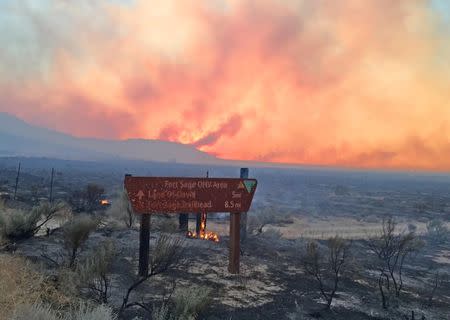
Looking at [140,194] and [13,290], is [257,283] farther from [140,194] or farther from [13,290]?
[13,290]

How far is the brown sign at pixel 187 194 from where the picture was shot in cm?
1105

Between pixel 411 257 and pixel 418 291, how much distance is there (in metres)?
7.32

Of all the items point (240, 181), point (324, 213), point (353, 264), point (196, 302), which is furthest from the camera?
point (324, 213)

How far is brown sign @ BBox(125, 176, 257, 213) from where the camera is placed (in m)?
11.0

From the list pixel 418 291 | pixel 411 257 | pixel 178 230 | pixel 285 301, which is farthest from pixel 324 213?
pixel 285 301

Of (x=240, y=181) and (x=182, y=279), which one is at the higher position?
(x=240, y=181)

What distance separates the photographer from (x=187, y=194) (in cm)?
1165

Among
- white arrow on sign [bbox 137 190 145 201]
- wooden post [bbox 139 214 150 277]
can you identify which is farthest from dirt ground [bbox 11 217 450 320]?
white arrow on sign [bbox 137 190 145 201]

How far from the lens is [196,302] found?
8414 millimetres

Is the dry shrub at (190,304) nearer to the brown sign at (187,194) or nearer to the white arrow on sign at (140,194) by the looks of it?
the brown sign at (187,194)

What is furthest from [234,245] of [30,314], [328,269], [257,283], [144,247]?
[30,314]

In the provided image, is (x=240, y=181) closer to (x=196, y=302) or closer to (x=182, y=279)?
(x=182, y=279)

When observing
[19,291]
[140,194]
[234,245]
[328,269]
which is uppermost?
[140,194]

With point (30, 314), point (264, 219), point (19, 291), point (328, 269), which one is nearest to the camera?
point (30, 314)
